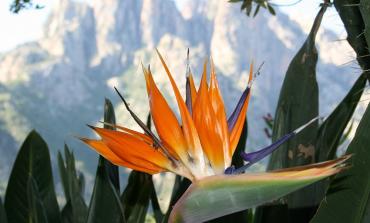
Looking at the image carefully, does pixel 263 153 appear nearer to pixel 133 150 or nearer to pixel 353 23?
pixel 133 150

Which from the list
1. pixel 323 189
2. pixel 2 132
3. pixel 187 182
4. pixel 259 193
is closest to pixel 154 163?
pixel 259 193

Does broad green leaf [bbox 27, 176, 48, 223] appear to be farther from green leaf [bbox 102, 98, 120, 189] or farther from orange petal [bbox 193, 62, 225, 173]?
orange petal [bbox 193, 62, 225, 173]

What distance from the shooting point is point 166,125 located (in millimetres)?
434

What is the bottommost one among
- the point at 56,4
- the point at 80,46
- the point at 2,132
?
the point at 2,132

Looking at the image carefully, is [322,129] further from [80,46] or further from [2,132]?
[80,46]

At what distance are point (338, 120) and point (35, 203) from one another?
53cm

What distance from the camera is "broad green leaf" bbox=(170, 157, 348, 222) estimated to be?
34 centimetres

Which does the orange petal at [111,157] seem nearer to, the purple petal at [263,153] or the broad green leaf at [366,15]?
the purple petal at [263,153]

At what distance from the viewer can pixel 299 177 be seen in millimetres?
337

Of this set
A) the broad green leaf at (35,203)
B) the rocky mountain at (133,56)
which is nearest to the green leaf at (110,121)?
the broad green leaf at (35,203)

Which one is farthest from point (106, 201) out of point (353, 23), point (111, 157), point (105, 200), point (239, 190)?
point (353, 23)

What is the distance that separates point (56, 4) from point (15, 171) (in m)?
78.5

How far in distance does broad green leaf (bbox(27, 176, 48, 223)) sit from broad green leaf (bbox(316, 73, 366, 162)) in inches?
17.9

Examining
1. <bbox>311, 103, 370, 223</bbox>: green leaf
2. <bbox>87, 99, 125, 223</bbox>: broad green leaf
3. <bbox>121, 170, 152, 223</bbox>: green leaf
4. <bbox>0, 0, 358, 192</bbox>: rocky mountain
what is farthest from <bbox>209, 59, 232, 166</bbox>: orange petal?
<bbox>0, 0, 358, 192</bbox>: rocky mountain
